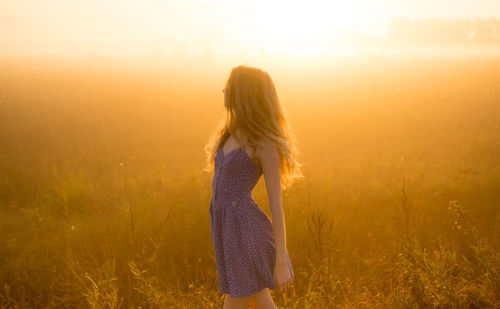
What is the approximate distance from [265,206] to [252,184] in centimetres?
290

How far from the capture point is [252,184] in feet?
6.76

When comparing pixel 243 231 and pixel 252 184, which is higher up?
pixel 252 184

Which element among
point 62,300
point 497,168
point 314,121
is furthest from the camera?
point 314,121

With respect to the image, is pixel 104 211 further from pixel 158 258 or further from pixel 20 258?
pixel 158 258

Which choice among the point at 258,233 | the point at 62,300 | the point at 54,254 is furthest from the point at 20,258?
the point at 258,233

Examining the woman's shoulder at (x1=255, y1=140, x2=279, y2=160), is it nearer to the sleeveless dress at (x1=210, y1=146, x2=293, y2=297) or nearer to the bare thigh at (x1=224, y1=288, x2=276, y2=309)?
the sleeveless dress at (x1=210, y1=146, x2=293, y2=297)

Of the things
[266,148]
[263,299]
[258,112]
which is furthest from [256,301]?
[258,112]

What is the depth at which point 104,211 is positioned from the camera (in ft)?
18.3

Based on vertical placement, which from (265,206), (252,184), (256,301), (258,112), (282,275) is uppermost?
(258,112)

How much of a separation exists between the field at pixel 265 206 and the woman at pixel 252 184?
70 centimetres

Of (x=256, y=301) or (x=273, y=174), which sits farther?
(x=256, y=301)

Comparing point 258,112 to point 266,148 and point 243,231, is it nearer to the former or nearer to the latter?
point 266,148

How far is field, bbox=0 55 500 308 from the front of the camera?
9.85 ft

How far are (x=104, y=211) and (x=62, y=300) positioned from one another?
234 cm
